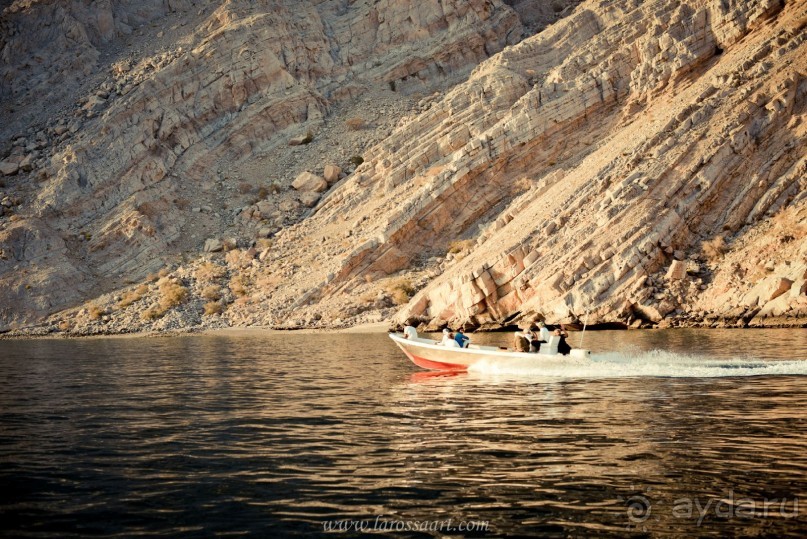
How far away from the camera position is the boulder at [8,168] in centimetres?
6012

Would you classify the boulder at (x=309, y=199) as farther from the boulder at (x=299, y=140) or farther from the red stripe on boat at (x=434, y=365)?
the red stripe on boat at (x=434, y=365)

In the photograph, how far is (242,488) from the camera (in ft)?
34.6

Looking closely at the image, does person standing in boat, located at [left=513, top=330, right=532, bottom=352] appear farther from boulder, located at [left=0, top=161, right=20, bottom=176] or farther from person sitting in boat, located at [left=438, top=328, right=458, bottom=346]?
boulder, located at [left=0, top=161, right=20, bottom=176]

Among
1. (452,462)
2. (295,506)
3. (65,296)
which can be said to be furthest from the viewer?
(65,296)

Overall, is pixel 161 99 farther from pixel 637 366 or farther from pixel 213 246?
pixel 637 366

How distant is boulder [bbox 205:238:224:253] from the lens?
2144 inches

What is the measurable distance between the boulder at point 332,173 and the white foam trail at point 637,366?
1399 inches

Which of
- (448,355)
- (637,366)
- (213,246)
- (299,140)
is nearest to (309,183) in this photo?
(299,140)

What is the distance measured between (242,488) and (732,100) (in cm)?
4150

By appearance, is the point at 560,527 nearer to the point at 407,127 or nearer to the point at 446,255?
the point at 446,255

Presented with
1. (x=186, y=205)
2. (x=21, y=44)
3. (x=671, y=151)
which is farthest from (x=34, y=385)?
(x=21, y=44)

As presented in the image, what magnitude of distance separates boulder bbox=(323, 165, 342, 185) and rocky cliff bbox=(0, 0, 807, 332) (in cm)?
13

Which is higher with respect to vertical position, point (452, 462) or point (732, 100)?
point (732, 100)

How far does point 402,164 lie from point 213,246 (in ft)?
46.9
